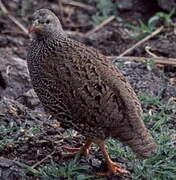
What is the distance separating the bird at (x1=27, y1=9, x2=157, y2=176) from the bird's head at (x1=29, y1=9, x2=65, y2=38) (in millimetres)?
184

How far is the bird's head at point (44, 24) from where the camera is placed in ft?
16.6

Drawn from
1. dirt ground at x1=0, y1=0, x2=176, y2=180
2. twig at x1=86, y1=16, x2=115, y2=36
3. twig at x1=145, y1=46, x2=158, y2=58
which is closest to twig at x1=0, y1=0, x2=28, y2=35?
dirt ground at x1=0, y1=0, x2=176, y2=180

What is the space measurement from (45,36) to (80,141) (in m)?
1.02

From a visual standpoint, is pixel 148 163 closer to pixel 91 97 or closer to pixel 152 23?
pixel 91 97

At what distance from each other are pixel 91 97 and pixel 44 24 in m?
0.82

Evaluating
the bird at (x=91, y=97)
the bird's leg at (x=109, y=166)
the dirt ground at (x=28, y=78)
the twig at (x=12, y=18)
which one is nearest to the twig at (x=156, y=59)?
the dirt ground at (x=28, y=78)

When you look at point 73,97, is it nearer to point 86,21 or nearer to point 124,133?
point 124,133

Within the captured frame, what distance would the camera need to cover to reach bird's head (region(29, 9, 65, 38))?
5.07 m

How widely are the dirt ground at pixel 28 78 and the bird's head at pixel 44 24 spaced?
2.83 ft

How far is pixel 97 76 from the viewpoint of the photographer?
4.77 meters

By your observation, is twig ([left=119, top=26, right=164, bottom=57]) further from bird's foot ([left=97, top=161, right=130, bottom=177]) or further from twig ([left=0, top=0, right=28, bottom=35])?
bird's foot ([left=97, top=161, right=130, bottom=177])

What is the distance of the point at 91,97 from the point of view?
4695mm

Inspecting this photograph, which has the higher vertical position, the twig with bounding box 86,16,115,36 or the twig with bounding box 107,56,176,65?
the twig with bounding box 86,16,115,36

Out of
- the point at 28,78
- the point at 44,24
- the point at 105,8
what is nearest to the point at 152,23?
the point at 105,8
